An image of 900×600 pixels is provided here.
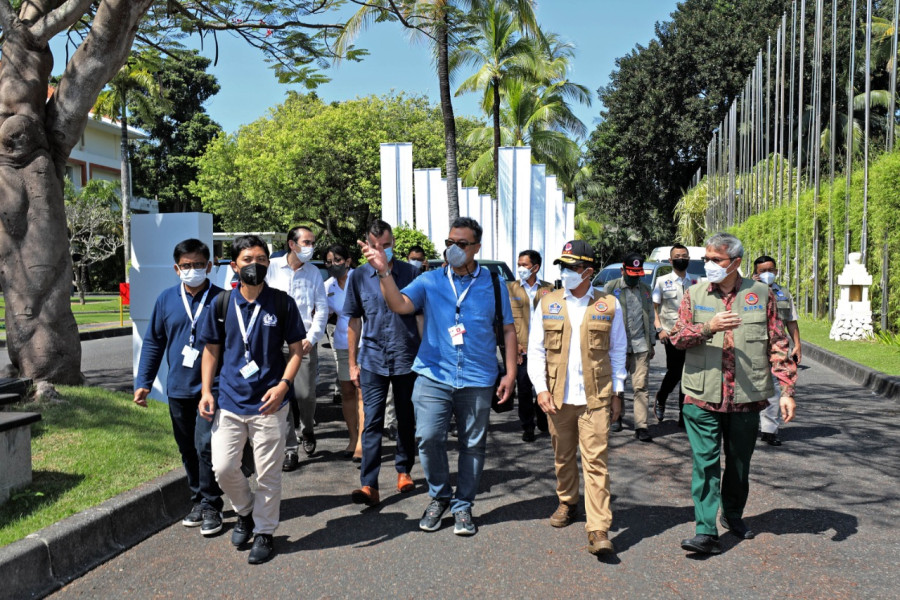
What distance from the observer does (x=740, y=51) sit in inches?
1624

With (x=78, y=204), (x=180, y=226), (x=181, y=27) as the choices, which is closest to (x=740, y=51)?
(x=78, y=204)

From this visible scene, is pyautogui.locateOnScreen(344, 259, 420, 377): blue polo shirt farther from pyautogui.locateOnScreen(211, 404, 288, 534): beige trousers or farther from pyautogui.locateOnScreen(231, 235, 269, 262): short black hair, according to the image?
pyautogui.locateOnScreen(211, 404, 288, 534): beige trousers

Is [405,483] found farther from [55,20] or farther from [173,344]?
[55,20]

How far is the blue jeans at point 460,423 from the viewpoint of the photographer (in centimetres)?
491

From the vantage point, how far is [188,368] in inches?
195

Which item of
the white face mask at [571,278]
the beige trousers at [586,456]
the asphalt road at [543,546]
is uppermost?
the white face mask at [571,278]

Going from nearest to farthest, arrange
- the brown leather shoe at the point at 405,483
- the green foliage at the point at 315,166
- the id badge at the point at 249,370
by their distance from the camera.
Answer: the id badge at the point at 249,370 → the brown leather shoe at the point at 405,483 → the green foliage at the point at 315,166

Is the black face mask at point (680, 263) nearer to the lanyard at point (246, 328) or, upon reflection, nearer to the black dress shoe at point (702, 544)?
the black dress shoe at point (702, 544)

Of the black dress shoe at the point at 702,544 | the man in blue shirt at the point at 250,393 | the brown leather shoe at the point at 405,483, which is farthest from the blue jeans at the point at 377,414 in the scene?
the black dress shoe at the point at 702,544

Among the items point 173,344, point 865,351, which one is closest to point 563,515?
point 173,344

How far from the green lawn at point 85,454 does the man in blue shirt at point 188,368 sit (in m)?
0.60

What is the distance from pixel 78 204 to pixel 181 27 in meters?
24.9

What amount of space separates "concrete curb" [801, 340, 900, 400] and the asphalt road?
3434 millimetres

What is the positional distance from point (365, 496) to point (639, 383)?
3422 mm
